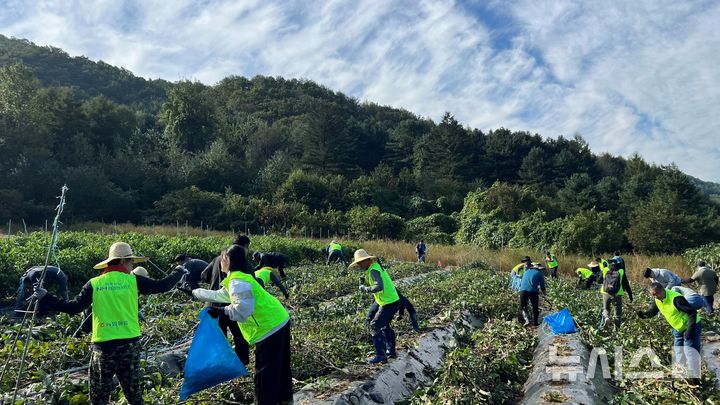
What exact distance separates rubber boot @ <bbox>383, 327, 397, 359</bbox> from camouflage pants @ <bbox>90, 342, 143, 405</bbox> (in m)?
3.50

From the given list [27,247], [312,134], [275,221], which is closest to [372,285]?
[27,247]

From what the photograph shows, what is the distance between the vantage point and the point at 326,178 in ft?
166

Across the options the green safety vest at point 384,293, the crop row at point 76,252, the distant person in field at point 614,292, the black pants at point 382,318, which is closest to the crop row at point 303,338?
the black pants at point 382,318

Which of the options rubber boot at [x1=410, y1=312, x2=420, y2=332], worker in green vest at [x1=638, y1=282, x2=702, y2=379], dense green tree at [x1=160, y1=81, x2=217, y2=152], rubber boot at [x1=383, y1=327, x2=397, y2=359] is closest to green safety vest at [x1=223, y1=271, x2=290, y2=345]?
rubber boot at [x1=383, y1=327, x2=397, y2=359]

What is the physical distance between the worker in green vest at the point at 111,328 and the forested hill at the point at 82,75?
71550mm

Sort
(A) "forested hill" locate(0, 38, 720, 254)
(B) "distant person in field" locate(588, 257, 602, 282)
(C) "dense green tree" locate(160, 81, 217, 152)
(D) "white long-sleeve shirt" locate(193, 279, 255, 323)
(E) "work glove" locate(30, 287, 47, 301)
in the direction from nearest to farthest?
(E) "work glove" locate(30, 287, 47, 301), (D) "white long-sleeve shirt" locate(193, 279, 255, 323), (B) "distant person in field" locate(588, 257, 602, 282), (A) "forested hill" locate(0, 38, 720, 254), (C) "dense green tree" locate(160, 81, 217, 152)

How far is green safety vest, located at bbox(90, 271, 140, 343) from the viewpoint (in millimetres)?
4578

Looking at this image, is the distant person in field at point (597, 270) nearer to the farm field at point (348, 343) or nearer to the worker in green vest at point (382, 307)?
the farm field at point (348, 343)

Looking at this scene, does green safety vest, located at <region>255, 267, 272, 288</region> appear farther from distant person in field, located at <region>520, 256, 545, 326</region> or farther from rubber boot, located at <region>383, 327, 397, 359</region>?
distant person in field, located at <region>520, 256, 545, 326</region>

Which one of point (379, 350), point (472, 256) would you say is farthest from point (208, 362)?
point (472, 256)

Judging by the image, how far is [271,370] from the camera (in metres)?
4.78

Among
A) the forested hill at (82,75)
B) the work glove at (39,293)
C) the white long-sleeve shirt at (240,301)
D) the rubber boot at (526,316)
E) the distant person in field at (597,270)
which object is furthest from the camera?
the forested hill at (82,75)

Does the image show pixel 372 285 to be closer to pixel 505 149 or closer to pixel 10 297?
pixel 10 297

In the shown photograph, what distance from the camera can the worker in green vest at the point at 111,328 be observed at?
458 cm
